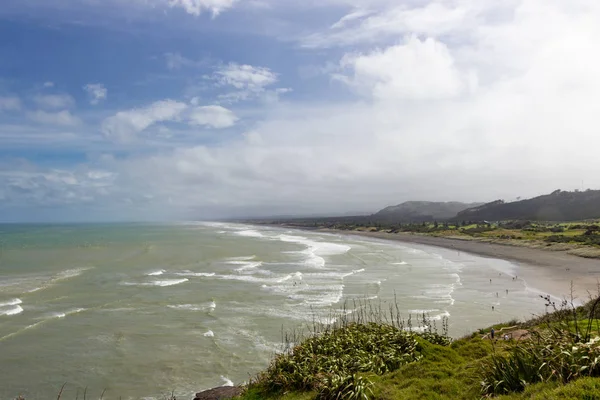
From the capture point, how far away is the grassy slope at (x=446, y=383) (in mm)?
5477

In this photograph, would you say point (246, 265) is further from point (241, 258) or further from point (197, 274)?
point (197, 274)

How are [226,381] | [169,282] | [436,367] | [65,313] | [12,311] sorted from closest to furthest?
[436,367] → [226,381] → [65,313] → [12,311] → [169,282]

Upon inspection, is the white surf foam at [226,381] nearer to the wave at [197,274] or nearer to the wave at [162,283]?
the wave at [162,283]

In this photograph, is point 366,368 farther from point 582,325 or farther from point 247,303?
point 247,303

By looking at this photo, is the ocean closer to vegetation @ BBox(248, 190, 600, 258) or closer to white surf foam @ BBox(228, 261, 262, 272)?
white surf foam @ BBox(228, 261, 262, 272)

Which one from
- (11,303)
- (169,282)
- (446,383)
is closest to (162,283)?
(169,282)

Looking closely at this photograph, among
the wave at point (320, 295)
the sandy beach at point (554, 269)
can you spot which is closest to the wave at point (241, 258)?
the wave at point (320, 295)

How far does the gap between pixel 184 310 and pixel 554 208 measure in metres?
186

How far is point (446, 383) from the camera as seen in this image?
7.60 meters

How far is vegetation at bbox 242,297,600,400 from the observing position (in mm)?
6117

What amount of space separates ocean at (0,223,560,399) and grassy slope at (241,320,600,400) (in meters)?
6.53

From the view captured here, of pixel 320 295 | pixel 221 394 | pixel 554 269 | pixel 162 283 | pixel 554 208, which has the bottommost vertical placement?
pixel 554 269

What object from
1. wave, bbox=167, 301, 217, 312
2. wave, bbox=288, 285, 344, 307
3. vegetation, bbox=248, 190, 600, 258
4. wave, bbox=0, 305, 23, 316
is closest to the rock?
wave, bbox=167, 301, 217, 312

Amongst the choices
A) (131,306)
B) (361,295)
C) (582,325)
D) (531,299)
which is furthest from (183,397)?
(531,299)
